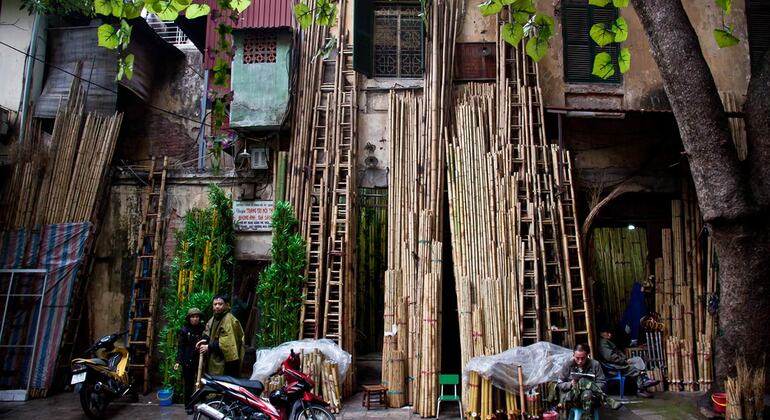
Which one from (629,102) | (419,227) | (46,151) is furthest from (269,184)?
(629,102)

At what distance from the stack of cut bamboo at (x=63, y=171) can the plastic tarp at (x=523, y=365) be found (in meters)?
5.64

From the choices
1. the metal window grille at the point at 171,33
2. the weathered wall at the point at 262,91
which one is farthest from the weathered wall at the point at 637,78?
the metal window grille at the point at 171,33

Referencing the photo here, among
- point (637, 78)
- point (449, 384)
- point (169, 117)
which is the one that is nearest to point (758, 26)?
point (637, 78)

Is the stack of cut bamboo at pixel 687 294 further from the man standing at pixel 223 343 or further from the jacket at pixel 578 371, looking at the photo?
the man standing at pixel 223 343

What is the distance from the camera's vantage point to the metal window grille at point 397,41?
8336 millimetres

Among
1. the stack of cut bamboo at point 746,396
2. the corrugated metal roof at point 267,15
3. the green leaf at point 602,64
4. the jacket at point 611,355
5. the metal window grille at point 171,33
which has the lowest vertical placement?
the stack of cut bamboo at point 746,396

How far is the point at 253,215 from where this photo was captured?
7.86 m

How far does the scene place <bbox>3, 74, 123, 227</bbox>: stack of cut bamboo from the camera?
7.49 m

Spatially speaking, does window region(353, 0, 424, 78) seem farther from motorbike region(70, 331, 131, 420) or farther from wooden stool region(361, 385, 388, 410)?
motorbike region(70, 331, 131, 420)

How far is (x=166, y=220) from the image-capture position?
7.92m

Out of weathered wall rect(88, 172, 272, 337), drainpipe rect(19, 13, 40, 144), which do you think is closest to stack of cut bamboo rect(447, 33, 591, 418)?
weathered wall rect(88, 172, 272, 337)

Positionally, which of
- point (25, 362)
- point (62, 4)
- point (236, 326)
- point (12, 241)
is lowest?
point (25, 362)

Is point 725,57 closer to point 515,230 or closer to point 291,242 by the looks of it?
point 515,230

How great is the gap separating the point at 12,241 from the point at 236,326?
144 inches
